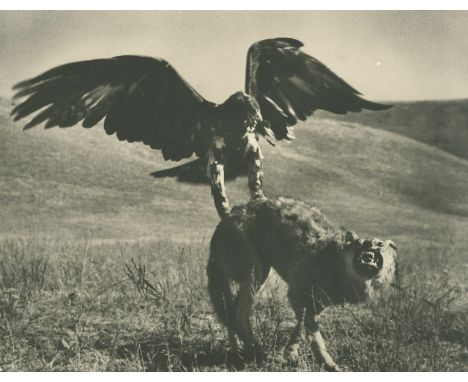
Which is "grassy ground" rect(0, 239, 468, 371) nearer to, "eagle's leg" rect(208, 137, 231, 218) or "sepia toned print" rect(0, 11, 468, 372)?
"sepia toned print" rect(0, 11, 468, 372)

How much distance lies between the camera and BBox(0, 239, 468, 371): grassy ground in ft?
11.4

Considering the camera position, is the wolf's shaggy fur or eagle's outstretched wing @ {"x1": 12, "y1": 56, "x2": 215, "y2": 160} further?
eagle's outstretched wing @ {"x1": 12, "y1": 56, "x2": 215, "y2": 160}

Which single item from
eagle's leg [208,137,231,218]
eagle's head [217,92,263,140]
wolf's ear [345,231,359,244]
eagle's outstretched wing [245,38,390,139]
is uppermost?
eagle's outstretched wing [245,38,390,139]

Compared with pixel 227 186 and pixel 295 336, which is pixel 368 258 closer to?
pixel 295 336

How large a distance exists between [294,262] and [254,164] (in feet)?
2.68

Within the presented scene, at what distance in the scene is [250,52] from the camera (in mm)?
3986

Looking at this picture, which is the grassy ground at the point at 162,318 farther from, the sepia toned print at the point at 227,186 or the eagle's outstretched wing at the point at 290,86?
the eagle's outstretched wing at the point at 290,86

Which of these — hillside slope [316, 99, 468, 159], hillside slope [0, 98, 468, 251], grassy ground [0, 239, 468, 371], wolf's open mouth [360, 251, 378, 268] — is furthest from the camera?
hillside slope [316, 99, 468, 159]

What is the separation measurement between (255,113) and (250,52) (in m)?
0.45

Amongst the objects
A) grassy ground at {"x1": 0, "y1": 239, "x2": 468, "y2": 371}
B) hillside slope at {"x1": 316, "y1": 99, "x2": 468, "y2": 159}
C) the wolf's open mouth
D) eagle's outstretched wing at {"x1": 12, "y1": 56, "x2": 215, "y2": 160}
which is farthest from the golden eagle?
the wolf's open mouth

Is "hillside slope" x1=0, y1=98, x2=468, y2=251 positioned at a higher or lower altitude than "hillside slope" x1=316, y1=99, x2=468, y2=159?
lower

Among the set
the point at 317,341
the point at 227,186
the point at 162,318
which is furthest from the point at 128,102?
the point at 317,341

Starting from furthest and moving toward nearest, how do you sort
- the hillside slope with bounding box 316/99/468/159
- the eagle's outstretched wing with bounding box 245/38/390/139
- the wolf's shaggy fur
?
the hillside slope with bounding box 316/99/468/159, the eagle's outstretched wing with bounding box 245/38/390/139, the wolf's shaggy fur

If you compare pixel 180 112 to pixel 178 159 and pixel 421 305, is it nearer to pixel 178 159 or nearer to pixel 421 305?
pixel 178 159
